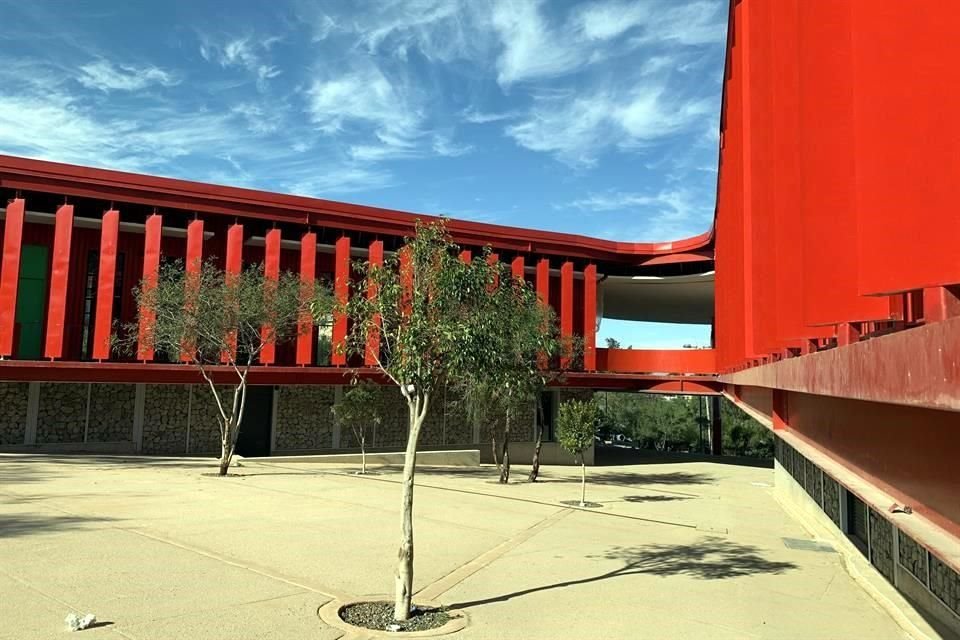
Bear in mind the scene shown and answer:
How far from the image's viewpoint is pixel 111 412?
84.2 ft

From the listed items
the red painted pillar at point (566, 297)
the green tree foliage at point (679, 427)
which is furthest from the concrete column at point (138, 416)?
the green tree foliage at point (679, 427)

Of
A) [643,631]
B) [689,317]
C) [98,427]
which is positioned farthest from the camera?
[689,317]

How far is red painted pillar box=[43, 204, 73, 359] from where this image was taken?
2350 centimetres

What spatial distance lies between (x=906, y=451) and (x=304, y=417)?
2681 cm

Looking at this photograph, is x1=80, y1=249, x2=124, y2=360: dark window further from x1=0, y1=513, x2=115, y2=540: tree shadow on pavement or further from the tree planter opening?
the tree planter opening

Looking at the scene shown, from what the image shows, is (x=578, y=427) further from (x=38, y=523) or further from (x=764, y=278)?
(x=38, y=523)

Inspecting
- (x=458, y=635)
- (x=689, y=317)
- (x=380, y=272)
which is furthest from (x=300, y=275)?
(x=689, y=317)

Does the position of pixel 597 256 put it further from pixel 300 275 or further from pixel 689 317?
pixel 689 317

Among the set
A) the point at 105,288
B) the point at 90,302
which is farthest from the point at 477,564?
the point at 90,302

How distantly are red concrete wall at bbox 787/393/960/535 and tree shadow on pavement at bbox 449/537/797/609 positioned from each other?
13.5 feet

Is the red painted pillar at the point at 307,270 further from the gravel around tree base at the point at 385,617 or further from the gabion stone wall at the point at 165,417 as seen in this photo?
the gravel around tree base at the point at 385,617

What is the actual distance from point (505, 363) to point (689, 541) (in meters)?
7.91

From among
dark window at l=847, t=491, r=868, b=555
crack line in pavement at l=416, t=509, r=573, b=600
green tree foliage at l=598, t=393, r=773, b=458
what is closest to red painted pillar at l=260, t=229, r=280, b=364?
crack line in pavement at l=416, t=509, r=573, b=600

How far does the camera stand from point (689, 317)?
182 ft
